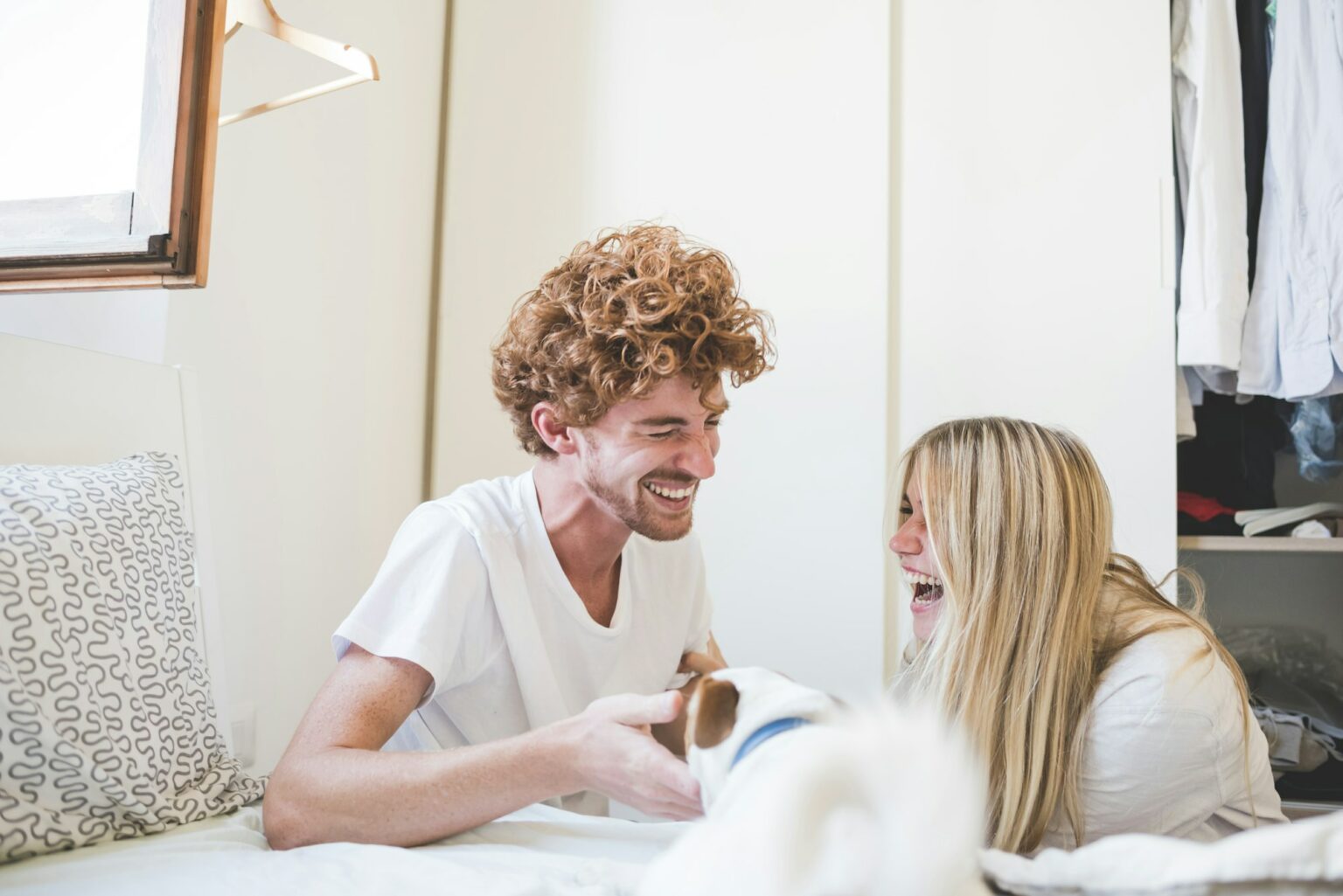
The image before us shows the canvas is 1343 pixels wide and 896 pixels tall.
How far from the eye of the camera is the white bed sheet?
0.79 metres

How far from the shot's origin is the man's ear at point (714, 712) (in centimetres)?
62

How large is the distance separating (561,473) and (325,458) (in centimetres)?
64

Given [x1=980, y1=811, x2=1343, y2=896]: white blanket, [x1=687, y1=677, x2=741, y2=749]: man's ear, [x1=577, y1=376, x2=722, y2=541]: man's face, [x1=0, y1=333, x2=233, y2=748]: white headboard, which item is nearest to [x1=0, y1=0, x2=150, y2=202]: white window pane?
[x1=0, y1=333, x2=233, y2=748]: white headboard

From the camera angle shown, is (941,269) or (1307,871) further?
(941,269)

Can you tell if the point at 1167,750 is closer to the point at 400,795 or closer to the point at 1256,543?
the point at 400,795

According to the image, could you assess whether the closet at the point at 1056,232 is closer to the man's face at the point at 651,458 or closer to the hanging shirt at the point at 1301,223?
the hanging shirt at the point at 1301,223

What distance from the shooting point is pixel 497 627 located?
1.17 metres

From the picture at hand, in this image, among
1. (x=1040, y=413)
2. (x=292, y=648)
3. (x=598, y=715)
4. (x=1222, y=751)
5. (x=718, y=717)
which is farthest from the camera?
(x=1040, y=413)

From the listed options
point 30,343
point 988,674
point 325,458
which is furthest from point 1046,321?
point 30,343

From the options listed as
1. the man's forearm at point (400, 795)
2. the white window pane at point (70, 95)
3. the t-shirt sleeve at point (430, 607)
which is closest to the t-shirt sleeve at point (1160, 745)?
the man's forearm at point (400, 795)

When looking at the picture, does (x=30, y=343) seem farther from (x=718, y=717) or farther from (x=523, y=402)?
A: (x=718, y=717)

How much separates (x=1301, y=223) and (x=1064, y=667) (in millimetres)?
1136

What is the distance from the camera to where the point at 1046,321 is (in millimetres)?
1844

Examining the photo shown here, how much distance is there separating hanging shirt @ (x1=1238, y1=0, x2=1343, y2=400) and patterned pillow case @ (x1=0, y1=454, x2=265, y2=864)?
5.57 feet
